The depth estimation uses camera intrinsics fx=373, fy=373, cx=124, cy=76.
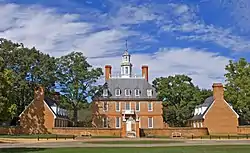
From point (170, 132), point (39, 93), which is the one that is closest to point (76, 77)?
point (39, 93)

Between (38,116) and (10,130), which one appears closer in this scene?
(10,130)

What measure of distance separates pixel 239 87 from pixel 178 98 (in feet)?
48.8

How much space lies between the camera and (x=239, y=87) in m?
64.6

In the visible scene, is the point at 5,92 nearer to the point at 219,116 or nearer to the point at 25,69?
the point at 25,69

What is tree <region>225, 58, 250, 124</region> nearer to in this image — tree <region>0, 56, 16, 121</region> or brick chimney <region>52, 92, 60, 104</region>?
brick chimney <region>52, 92, 60, 104</region>

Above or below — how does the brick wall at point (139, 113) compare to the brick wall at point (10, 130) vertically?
above

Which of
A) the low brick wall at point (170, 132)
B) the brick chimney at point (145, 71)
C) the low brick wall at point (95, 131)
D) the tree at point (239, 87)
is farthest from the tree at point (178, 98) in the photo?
the low brick wall at point (95, 131)

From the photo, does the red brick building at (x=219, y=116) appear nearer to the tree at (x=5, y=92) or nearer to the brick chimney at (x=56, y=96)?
the brick chimney at (x=56, y=96)

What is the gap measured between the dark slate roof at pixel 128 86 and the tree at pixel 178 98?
16.5 feet

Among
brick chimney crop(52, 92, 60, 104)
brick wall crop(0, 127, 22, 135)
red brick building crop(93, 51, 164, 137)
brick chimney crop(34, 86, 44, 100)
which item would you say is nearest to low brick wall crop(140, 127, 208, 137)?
red brick building crop(93, 51, 164, 137)

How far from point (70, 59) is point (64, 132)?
53.2 feet

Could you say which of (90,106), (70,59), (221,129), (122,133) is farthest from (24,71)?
(221,129)

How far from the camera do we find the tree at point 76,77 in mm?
65312

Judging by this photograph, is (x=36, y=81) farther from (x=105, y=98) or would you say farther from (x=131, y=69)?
(x=131, y=69)
